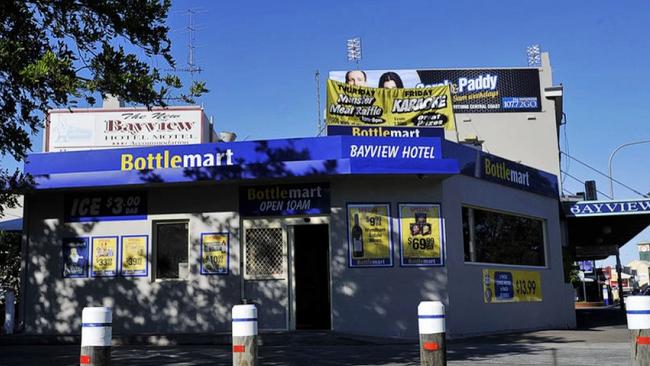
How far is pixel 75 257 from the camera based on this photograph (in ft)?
45.9

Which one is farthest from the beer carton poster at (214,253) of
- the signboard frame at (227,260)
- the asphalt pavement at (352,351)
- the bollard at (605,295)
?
the bollard at (605,295)

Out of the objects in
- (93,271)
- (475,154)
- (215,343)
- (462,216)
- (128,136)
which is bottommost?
(215,343)

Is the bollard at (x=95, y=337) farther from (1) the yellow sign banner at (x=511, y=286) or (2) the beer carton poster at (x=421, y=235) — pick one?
(1) the yellow sign banner at (x=511, y=286)

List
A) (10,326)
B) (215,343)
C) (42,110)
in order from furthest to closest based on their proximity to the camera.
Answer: (10,326) → (215,343) → (42,110)

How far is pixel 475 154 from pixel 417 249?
2.99 metres

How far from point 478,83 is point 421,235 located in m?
16.8

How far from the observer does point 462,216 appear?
46.9 feet

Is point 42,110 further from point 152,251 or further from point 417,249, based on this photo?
point 417,249

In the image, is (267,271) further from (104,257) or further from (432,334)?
(432,334)

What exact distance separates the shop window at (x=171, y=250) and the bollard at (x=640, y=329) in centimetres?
933

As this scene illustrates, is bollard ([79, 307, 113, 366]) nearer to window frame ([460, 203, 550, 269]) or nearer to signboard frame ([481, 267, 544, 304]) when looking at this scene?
window frame ([460, 203, 550, 269])

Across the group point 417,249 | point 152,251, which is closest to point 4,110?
point 152,251

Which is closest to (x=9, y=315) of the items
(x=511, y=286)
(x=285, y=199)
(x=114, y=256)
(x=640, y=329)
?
(x=114, y=256)

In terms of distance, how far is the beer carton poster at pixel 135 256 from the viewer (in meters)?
13.6
